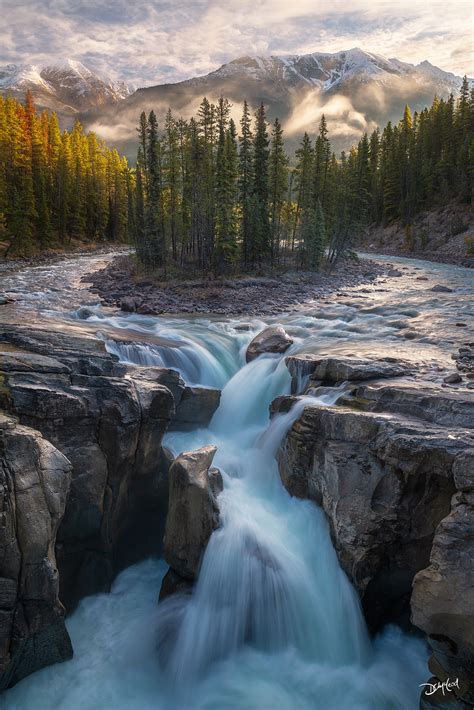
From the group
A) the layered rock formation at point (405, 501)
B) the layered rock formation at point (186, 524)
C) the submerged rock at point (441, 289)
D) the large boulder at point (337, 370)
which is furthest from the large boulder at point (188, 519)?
the submerged rock at point (441, 289)

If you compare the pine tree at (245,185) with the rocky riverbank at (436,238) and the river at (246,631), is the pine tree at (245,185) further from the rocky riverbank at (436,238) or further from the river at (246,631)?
the river at (246,631)

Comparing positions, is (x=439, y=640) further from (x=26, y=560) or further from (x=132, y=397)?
(x=132, y=397)

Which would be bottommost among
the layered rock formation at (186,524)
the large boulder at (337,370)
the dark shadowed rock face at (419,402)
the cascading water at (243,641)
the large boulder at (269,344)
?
the cascading water at (243,641)

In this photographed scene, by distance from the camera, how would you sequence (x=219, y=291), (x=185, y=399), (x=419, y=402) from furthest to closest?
(x=219, y=291)
(x=185, y=399)
(x=419, y=402)

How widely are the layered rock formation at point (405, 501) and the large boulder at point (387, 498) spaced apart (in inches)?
0.7

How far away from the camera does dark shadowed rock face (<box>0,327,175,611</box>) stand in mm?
9453

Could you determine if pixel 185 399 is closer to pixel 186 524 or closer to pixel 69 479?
pixel 186 524

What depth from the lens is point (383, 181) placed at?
81625 mm

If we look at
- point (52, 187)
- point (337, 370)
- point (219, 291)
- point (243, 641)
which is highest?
point (52, 187)

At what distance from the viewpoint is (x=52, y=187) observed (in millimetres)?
62219

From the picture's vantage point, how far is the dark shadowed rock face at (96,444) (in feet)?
31.0

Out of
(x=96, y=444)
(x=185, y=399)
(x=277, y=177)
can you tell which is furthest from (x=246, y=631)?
(x=277, y=177)

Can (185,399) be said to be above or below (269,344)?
below

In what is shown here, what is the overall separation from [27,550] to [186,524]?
311 centimetres
